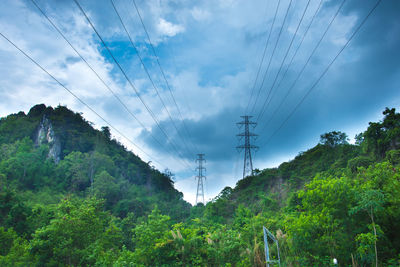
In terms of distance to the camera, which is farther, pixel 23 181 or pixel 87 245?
pixel 23 181

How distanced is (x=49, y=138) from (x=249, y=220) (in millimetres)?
68618

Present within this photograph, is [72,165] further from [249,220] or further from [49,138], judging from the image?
[249,220]

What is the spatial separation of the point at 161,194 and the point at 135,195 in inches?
555

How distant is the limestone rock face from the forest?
8267 mm

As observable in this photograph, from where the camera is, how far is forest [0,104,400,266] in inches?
327

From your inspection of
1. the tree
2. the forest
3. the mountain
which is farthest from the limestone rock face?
the tree

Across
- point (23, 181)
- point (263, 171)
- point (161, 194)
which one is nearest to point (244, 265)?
point (263, 171)

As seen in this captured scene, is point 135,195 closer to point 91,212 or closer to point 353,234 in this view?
point 91,212

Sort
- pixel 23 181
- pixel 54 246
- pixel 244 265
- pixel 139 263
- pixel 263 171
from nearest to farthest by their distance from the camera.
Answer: pixel 244 265 → pixel 139 263 → pixel 54 246 → pixel 263 171 → pixel 23 181

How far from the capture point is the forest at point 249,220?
327 inches

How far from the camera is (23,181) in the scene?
5725 centimetres

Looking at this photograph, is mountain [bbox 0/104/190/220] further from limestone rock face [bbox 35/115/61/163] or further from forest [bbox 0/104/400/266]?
forest [bbox 0/104/400/266]

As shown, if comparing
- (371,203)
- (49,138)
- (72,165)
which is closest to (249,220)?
(371,203)

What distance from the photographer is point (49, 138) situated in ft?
240
